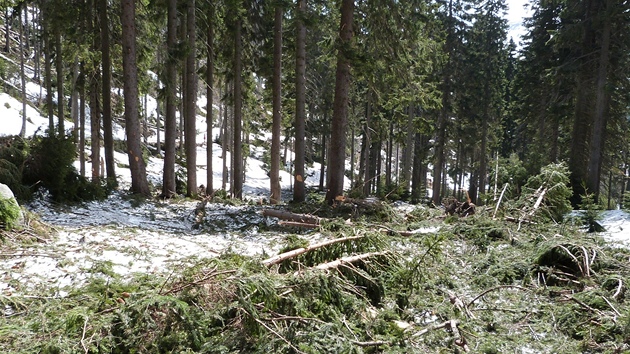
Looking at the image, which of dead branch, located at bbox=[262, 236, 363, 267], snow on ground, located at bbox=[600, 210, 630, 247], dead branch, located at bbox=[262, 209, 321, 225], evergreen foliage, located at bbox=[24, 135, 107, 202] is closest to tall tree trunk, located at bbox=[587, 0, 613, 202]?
snow on ground, located at bbox=[600, 210, 630, 247]

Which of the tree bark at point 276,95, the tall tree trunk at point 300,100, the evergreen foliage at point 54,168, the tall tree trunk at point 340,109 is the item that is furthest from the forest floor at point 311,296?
the tree bark at point 276,95

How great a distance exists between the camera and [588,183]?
1562cm

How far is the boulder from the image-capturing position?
5148 millimetres

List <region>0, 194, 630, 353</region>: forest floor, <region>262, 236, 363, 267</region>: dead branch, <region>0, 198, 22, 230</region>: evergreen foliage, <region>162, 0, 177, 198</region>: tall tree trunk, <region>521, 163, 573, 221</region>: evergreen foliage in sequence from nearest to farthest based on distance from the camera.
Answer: <region>0, 194, 630, 353</region>: forest floor → <region>262, 236, 363, 267</region>: dead branch → <region>0, 198, 22, 230</region>: evergreen foliage → <region>521, 163, 573, 221</region>: evergreen foliage → <region>162, 0, 177, 198</region>: tall tree trunk

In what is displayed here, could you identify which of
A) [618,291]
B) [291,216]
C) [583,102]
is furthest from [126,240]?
[583,102]

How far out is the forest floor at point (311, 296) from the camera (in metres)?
2.85

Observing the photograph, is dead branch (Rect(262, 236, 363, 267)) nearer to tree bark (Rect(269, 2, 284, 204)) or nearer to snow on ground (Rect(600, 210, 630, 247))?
snow on ground (Rect(600, 210, 630, 247))

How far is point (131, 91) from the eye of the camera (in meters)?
11.3

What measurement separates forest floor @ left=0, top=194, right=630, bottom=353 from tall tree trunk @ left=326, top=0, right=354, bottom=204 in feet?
16.6

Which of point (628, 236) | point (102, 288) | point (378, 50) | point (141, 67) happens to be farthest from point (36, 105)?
point (628, 236)

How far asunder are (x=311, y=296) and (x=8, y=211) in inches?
174

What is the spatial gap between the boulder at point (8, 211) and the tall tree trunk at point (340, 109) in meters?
7.55

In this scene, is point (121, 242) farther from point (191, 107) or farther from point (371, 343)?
point (191, 107)

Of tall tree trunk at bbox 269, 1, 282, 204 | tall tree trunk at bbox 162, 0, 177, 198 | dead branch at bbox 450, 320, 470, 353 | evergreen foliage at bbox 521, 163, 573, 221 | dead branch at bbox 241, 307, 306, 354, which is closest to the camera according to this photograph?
dead branch at bbox 241, 307, 306, 354
